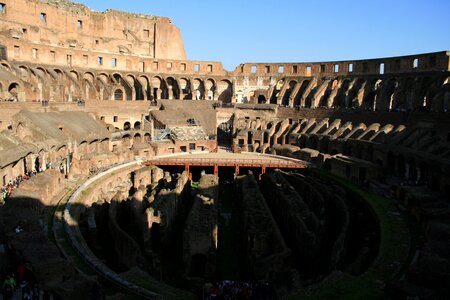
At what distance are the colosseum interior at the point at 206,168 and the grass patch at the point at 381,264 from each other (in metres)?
0.09

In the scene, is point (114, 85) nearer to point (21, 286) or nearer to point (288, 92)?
point (288, 92)

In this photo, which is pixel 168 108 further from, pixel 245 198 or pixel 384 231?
pixel 384 231

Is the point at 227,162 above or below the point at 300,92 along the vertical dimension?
below

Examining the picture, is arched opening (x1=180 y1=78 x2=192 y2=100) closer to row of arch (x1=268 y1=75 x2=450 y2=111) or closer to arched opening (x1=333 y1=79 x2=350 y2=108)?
row of arch (x1=268 y1=75 x2=450 y2=111)

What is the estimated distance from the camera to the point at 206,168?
36.5m

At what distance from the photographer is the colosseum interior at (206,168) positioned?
14812 millimetres

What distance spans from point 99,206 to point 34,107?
1443 centimetres

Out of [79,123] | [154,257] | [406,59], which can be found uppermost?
[406,59]

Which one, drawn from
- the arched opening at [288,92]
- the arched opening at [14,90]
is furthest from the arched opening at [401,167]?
the arched opening at [14,90]

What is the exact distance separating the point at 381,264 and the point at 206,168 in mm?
22194

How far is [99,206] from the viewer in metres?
22.8

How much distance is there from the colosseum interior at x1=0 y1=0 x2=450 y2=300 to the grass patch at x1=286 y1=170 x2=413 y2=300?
94 mm

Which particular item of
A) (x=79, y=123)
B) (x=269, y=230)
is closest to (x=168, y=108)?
(x=79, y=123)

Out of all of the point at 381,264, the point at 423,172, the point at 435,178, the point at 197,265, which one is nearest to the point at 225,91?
the point at 423,172
